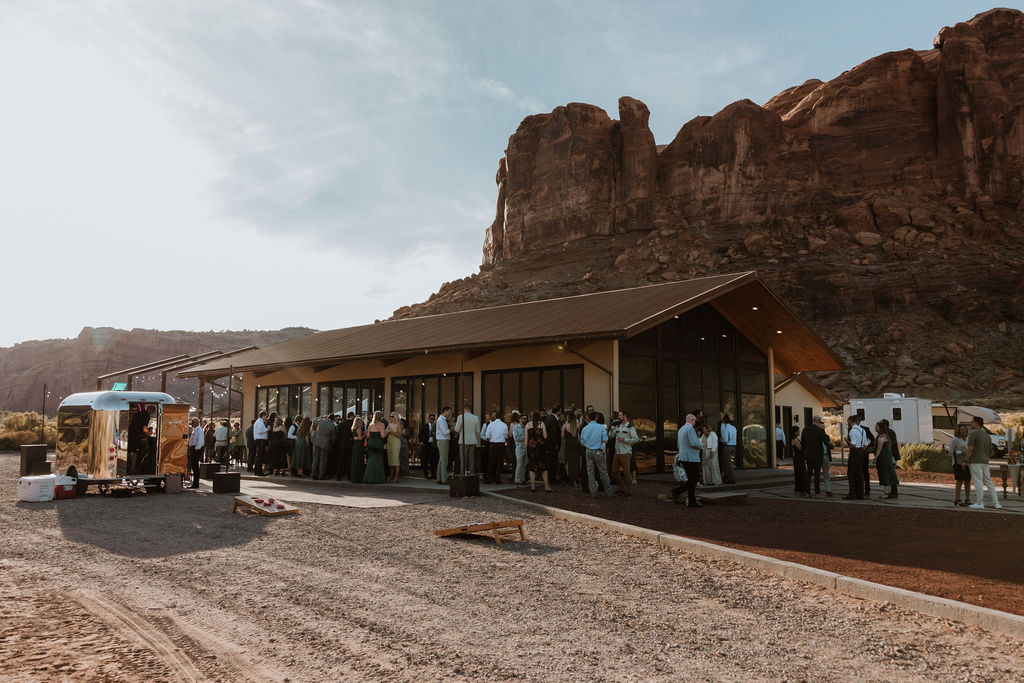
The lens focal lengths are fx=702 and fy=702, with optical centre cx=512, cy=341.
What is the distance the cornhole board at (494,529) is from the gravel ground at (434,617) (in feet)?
0.42

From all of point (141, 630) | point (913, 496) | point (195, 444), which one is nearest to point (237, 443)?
point (195, 444)

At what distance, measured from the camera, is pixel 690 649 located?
438cm

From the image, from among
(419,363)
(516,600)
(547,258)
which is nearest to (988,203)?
(547,258)

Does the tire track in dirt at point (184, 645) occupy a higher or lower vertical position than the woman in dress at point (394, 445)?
lower

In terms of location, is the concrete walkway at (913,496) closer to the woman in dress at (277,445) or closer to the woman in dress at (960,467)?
the woman in dress at (960,467)

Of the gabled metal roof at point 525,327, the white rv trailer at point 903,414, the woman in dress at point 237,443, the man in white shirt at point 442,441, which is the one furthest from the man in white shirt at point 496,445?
the white rv trailer at point 903,414

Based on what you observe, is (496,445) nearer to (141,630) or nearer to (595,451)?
(595,451)

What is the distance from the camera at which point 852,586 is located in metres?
5.81

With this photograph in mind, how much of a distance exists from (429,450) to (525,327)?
3541 millimetres

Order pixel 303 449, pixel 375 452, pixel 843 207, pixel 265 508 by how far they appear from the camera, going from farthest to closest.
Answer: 1. pixel 843 207
2. pixel 303 449
3. pixel 375 452
4. pixel 265 508

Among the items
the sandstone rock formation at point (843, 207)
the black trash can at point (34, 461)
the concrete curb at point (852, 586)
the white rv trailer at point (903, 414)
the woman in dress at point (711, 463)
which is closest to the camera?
the concrete curb at point (852, 586)

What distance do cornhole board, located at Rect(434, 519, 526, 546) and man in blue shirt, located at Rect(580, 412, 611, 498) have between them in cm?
342

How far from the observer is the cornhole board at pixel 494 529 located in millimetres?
8078

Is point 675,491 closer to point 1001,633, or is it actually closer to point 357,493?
point 357,493
